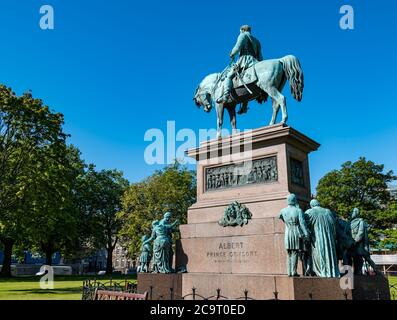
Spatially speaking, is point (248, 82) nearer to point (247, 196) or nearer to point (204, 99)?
point (204, 99)

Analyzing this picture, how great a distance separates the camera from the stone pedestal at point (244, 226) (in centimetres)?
1075

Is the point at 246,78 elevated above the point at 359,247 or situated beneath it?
elevated above

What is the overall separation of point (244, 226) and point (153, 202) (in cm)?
2862

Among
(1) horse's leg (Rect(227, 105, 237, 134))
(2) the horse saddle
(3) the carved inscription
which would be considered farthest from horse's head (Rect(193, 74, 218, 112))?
(3) the carved inscription

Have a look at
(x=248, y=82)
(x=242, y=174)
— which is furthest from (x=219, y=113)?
(x=242, y=174)

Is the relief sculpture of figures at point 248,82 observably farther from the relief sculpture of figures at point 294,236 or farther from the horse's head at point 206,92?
the relief sculpture of figures at point 294,236

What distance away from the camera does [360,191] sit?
4425 cm

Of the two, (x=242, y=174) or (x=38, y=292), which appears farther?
(x=38, y=292)

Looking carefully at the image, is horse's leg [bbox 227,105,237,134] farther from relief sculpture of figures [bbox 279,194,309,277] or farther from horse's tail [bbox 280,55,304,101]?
relief sculpture of figures [bbox 279,194,309,277]

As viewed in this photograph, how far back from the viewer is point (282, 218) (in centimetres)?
1037

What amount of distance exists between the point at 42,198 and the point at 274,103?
19.1 metres

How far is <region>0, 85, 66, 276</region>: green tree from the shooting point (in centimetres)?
2516

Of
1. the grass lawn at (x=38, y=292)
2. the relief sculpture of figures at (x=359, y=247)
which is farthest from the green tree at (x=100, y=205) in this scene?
the relief sculpture of figures at (x=359, y=247)
